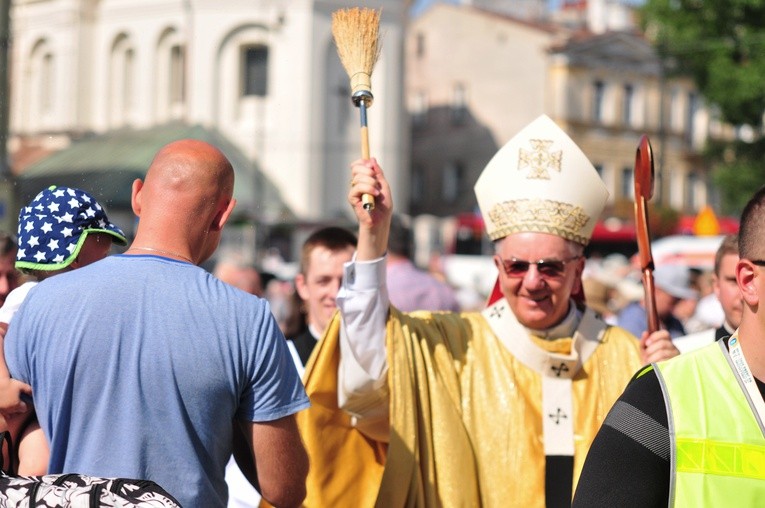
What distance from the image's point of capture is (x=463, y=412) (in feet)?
13.1

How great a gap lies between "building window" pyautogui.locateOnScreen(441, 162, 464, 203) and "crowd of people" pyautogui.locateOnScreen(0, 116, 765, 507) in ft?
134

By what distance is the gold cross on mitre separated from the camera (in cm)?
428

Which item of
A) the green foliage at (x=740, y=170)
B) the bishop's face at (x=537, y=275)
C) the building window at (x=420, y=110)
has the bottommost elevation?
the bishop's face at (x=537, y=275)

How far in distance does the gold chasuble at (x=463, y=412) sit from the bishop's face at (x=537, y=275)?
0.08m

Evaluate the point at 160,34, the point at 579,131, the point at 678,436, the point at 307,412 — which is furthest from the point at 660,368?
the point at 579,131

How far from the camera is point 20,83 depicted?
37.0ft

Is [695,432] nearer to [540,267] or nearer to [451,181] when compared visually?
[540,267]

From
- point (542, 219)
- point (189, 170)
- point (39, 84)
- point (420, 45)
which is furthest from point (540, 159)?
point (420, 45)

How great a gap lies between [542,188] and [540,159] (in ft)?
0.39

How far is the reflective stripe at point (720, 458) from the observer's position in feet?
8.05

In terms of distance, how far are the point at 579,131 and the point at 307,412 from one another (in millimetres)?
42234

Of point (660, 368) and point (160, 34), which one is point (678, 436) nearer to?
point (660, 368)

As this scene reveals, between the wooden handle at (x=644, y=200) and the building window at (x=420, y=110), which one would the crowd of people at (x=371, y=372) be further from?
the building window at (x=420, y=110)

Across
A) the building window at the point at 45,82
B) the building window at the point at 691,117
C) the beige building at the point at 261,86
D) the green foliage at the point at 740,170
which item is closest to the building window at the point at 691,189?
the building window at the point at 691,117
